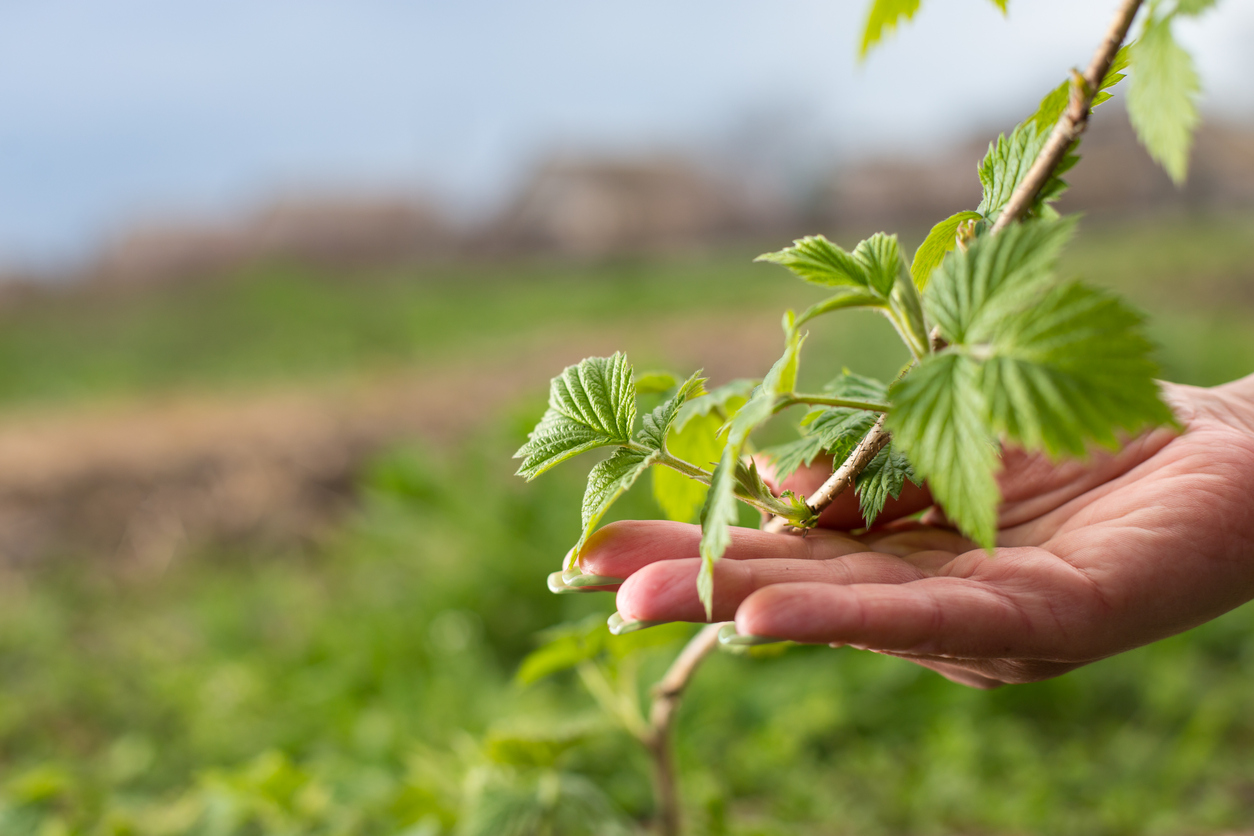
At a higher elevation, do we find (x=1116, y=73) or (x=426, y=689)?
(x=1116, y=73)

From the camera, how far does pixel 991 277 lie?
567 millimetres

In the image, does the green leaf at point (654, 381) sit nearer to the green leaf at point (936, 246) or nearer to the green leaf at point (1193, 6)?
the green leaf at point (936, 246)

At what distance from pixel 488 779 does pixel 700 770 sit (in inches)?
27.1

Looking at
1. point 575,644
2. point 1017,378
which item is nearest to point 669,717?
point 575,644

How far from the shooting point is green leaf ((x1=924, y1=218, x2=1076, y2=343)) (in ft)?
1.76

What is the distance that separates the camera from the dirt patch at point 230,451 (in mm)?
4273

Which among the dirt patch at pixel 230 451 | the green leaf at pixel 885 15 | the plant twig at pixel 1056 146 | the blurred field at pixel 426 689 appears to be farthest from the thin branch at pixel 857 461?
the dirt patch at pixel 230 451

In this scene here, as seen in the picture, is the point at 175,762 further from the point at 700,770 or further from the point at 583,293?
the point at 583,293

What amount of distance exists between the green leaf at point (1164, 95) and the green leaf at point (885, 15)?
0.40ft

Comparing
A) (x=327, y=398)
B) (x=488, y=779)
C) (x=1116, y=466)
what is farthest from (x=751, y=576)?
(x=327, y=398)

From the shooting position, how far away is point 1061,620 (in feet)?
2.43

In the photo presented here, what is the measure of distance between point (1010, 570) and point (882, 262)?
0.34 m

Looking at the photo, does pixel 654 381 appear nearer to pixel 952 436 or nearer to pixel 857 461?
pixel 857 461

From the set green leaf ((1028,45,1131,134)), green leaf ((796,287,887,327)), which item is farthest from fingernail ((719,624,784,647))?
green leaf ((1028,45,1131,134))
